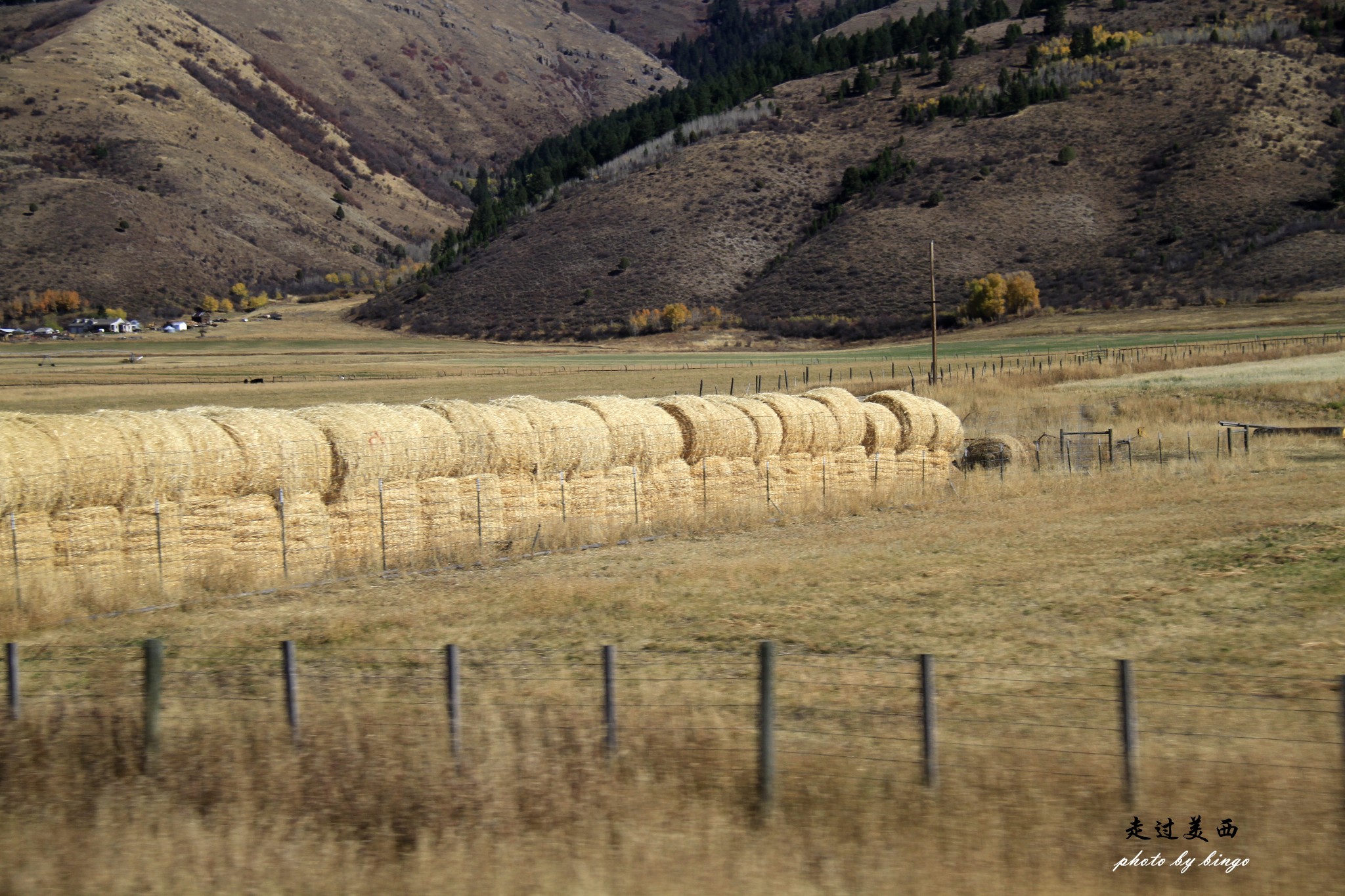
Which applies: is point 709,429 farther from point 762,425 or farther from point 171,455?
point 171,455

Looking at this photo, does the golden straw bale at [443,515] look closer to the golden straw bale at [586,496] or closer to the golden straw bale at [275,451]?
the golden straw bale at [275,451]

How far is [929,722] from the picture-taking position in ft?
24.2

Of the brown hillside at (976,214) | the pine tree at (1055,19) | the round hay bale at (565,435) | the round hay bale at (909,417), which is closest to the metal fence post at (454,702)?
the round hay bale at (565,435)

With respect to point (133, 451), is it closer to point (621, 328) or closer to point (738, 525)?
point (738, 525)

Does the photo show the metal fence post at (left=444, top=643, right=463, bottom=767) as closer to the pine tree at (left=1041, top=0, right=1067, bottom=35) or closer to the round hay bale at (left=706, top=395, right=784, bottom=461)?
the round hay bale at (left=706, top=395, right=784, bottom=461)

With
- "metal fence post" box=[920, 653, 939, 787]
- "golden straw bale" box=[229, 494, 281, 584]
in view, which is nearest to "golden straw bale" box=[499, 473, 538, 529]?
"golden straw bale" box=[229, 494, 281, 584]

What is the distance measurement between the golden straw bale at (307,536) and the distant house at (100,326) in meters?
108

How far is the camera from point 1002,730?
8586 mm

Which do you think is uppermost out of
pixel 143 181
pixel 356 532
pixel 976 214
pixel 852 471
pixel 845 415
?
pixel 143 181

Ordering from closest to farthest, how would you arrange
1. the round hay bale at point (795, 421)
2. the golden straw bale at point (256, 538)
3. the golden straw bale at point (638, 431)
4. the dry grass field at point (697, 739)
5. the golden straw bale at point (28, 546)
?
the dry grass field at point (697, 739) → the golden straw bale at point (28, 546) → the golden straw bale at point (256, 538) → the golden straw bale at point (638, 431) → the round hay bale at point (795, 421)

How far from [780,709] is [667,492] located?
48.2ft

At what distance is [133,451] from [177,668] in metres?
6.54

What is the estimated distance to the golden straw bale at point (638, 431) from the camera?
23188 mm

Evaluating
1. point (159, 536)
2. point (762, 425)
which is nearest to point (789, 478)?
point (762, 425)
